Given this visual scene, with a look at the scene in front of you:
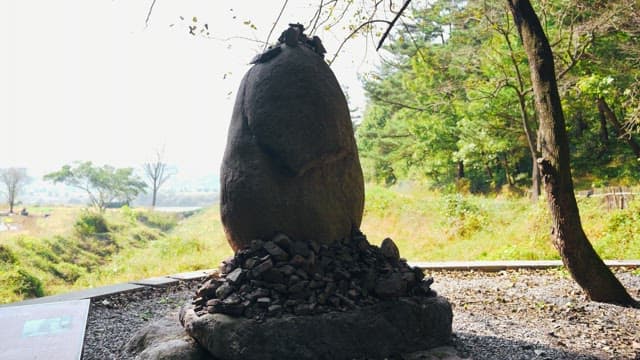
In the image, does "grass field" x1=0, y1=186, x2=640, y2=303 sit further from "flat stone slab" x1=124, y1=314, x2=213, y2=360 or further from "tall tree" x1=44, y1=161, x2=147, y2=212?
"flat stone slab" x1=124, y1=314, x2=213, y2=360

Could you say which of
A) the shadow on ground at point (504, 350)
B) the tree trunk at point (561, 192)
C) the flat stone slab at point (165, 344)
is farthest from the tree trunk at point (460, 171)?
the flat stone slab at point (165, 344)

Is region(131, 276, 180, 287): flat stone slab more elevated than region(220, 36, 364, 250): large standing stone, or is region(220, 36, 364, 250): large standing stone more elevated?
region(220, 36, 364, 250): large standing stone

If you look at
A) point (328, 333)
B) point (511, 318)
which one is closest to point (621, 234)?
point (511, 318)

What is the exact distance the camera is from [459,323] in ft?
14.0

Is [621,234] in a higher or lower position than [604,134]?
lower

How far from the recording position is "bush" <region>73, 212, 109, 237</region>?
28.7ft

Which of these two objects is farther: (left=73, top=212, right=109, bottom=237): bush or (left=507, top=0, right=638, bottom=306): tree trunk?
(left=73, top=212, right=109, bottom=237): bush

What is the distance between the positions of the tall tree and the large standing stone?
21.5 feet

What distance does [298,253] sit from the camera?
11.1ft

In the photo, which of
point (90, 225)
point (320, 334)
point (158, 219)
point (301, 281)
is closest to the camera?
point (320, 334)

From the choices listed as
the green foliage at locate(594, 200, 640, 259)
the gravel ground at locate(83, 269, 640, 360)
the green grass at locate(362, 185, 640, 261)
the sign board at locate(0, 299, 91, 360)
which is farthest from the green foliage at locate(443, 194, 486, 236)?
the sign board at locate(0, 299, 91, 360)

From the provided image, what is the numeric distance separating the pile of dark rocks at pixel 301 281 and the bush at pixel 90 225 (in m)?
6.30

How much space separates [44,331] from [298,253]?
1992mm

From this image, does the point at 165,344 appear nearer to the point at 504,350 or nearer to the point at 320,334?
the point at 320,334
